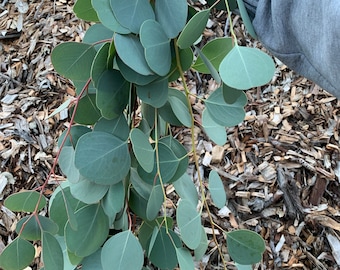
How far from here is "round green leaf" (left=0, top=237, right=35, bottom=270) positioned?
1.91 feet

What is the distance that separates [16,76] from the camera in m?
1.59

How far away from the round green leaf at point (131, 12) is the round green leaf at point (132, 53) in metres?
0.01

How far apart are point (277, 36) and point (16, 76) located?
1.19 metres

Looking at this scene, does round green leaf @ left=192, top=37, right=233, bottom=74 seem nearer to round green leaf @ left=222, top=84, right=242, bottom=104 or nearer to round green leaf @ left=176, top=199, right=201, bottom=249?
round green leaf @ left=222, top=84, right=242, bottom=104

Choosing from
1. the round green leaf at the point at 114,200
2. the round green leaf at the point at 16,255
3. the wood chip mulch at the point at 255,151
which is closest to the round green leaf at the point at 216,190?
the round green leaf at the point at 114,200

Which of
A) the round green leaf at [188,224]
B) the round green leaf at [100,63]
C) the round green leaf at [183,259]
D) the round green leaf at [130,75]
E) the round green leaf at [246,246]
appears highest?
the round green leaf at [100,63]

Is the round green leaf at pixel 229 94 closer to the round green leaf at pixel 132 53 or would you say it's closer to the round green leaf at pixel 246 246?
the round green leaf at pixel 132 53

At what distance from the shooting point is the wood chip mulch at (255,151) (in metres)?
1.31

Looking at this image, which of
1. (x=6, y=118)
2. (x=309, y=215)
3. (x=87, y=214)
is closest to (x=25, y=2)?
(x=6, y=118)

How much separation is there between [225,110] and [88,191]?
0.61 ft

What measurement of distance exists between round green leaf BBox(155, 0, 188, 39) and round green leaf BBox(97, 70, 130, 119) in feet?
0.25

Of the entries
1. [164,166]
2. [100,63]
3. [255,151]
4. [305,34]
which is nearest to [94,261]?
[164,166]

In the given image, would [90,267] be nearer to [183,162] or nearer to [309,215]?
[183,162]

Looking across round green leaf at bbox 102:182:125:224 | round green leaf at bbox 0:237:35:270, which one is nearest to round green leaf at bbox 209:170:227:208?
round green leaf at bbox 102:182:125:224
